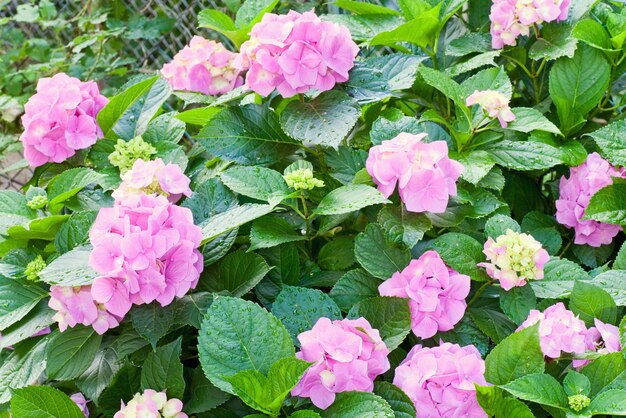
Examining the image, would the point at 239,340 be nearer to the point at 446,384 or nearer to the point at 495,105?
the point at 446,384

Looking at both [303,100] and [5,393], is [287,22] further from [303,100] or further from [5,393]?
[5,393]

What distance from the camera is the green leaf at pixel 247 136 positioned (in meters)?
1.39

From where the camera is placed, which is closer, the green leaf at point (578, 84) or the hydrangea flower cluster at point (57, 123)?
the hydrangea flower cluster at point (57, 123)

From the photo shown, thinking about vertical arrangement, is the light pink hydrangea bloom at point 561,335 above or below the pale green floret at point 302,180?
below

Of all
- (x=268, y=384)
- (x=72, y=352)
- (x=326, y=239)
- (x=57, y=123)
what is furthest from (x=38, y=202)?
(x=268, y=384)

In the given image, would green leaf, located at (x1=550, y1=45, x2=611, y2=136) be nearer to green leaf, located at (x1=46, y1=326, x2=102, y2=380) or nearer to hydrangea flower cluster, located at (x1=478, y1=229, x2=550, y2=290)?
hydrangea flower cluster, located at (x1=478, y1=229, x2=550, y2=290)

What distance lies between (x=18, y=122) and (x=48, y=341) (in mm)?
2739

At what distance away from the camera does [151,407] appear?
113 centimetres

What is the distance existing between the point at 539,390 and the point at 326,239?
A: 1.87 ft

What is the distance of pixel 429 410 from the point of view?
42.6 inches

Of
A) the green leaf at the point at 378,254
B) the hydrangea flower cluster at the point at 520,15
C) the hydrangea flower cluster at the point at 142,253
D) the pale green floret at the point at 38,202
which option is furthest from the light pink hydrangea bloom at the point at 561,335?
the pale green floret at the point at 38,202

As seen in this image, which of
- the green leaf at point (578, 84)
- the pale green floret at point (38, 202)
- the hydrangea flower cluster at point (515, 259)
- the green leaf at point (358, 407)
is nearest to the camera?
the green leaf at point (358, 407)

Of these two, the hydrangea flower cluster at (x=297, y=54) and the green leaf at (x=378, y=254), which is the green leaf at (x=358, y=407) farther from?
the hydrangea flower cluster at (x=297, y=54)

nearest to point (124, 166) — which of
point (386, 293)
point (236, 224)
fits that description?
point (236, 224)
